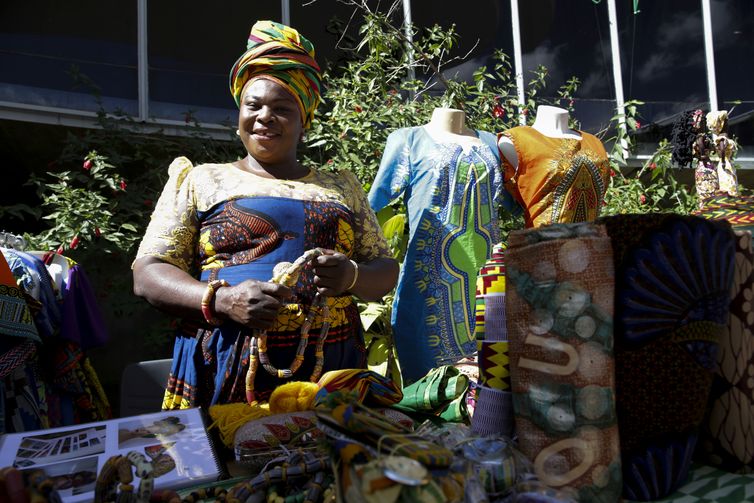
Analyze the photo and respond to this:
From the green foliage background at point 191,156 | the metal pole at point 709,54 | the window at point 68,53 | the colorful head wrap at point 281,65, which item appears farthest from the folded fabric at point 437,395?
the metal pole at point 709,54

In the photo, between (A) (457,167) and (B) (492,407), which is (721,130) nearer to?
(A) (457,167)

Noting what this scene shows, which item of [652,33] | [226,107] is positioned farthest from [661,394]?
[652,33]

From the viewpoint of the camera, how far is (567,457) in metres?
0.88

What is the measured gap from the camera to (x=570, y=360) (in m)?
0.89

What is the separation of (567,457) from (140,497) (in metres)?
0.61

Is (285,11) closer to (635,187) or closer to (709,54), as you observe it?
(635,187)

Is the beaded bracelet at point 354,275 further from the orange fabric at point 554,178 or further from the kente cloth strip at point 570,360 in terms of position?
the orange fabric at point 554,178

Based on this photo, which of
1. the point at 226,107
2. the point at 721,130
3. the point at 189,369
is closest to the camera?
the point at 189,369

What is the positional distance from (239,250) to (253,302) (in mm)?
239

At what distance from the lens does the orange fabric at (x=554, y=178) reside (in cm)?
268

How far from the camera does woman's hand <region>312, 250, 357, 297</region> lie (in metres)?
1.44

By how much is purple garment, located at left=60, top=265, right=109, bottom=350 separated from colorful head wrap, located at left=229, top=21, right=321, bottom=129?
130 centimetres

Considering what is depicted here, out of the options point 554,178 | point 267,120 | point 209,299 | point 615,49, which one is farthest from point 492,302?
point 615,49

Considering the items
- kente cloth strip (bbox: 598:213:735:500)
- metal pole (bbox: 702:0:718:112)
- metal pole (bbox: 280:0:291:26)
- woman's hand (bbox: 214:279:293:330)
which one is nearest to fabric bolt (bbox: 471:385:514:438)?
kente cloth strip (bbox: 598:213:735:500)
